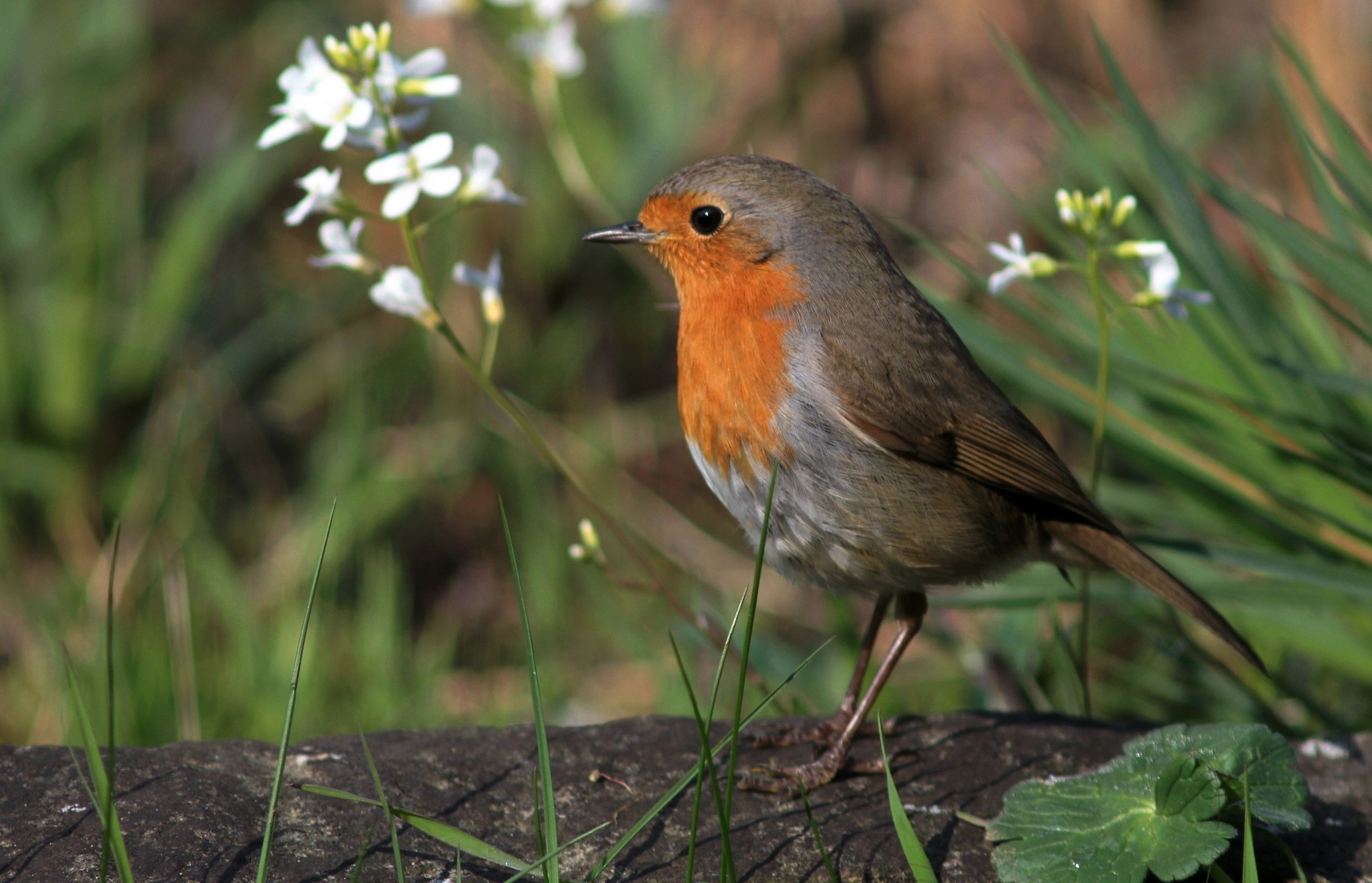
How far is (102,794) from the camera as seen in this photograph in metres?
1.94

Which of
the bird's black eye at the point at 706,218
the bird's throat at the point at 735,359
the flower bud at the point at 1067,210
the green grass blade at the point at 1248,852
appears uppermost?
the bird's black eye at the point at 706,218

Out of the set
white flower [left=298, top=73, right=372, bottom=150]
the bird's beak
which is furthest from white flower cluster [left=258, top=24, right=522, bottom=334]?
the bird's beak

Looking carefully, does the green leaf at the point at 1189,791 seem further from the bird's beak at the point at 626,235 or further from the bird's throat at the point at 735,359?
the bird's beak at the point at 626,235

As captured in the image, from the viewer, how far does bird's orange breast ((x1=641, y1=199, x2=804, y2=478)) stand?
267 centimetres

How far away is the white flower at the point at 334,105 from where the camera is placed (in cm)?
254

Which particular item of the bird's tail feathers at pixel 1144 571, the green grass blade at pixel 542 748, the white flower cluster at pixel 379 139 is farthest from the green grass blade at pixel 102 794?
the bird's tail feathers at pixel 1144 571

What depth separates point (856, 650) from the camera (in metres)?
3.55

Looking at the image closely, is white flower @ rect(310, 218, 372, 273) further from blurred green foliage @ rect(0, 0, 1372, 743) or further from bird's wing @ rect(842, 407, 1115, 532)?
bird's wing @ rect(842, 407, 1115, 532)

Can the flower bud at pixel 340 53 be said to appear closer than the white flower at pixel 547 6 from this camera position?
Yes

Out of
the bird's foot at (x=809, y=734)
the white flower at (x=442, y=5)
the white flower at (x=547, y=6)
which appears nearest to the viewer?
the bird's foot at (x=809, y=734)

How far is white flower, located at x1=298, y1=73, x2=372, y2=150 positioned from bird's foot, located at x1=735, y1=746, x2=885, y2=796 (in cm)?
146

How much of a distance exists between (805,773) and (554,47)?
1.91 metres

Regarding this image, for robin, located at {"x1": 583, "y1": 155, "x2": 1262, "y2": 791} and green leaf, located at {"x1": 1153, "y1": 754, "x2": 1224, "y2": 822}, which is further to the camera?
robin, located at {"x1": 583, "y1": 155, "x2": 1262, "y2": 791}

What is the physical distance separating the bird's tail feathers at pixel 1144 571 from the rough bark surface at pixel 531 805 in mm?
307
